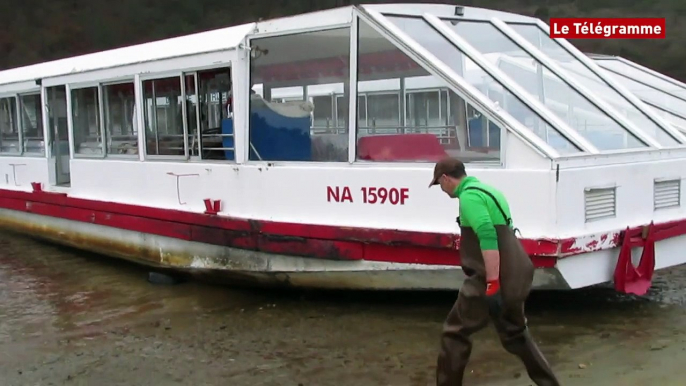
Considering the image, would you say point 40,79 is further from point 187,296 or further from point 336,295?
point 336,295

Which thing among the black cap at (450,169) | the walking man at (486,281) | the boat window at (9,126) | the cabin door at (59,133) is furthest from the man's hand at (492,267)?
the boat window at (9,126)

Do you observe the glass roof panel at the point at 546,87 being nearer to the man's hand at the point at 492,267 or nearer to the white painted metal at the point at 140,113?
the man's hand at the point at 492,267

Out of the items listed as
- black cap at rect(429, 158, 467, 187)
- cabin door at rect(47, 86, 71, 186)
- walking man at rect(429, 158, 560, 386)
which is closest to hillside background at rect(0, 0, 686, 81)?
cabin door at rect(47, 86, 71, 186)

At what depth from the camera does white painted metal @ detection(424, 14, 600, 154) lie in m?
5.09

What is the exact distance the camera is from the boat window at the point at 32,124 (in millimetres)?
9188

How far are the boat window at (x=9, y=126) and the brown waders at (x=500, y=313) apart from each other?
7616 mm

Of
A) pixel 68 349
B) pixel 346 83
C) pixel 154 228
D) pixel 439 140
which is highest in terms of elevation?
pixel 346 83

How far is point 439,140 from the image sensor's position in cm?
546

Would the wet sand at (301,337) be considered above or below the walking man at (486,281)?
below

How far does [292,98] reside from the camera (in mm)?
6289

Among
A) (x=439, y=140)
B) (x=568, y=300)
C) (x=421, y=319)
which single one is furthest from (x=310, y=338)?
(x=568, y=300)

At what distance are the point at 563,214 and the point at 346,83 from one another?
1.96 m

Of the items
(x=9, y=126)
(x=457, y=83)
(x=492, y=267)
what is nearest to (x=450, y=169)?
(x=492, y=267)

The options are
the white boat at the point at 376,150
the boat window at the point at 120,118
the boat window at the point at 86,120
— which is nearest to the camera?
the white boat at the point at 376,150
